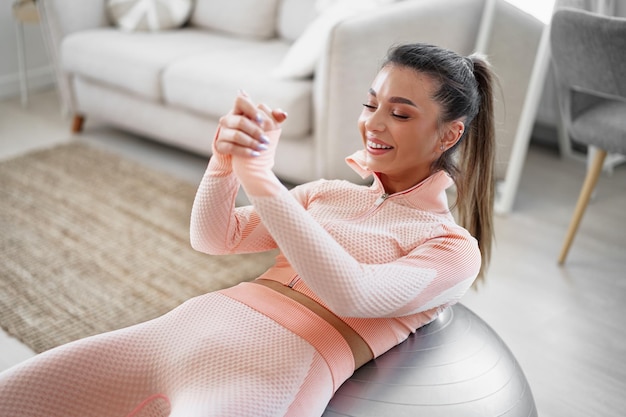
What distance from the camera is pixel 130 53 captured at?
9.29ft

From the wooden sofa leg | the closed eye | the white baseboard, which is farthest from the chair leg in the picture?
the white baseboard

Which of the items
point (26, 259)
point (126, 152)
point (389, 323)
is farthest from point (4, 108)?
point (389, 323)

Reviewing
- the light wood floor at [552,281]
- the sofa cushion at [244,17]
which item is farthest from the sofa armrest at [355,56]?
the sofa cushion at [244,17]

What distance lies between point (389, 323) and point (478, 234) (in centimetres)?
31

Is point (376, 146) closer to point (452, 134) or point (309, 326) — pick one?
point (452, 134)

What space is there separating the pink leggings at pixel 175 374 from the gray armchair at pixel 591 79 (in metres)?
1.30

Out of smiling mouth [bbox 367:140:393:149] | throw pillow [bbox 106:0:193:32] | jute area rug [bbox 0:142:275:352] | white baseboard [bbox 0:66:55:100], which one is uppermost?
smiling mouth [bbox 367:140:393:149]

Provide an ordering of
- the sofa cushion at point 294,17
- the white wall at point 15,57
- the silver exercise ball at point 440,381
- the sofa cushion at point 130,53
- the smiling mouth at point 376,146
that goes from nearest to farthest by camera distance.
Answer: the silver exercise ball at point 440,381 → the smiling mouth at point 376,146 → the sofa cushion at point 130,53 → the sofa cushion at point 294,17 → the white wall at point 15,57

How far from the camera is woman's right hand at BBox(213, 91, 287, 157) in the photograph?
39.5 inches

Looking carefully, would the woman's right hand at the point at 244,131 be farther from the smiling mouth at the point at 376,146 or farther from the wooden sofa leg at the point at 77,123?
the wooden sofa leg at the point at 77,123

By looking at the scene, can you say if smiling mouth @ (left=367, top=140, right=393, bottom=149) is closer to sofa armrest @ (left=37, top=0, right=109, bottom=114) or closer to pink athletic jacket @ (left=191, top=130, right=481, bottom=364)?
pink athletic jacket @ (left=191, top=130, right=481, bottom=364)

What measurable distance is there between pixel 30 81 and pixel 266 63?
1777 mm

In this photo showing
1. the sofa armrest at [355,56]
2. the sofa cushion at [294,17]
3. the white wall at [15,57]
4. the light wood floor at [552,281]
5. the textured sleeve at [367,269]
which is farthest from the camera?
the white wall at [15,57]

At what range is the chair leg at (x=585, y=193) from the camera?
2129mm
